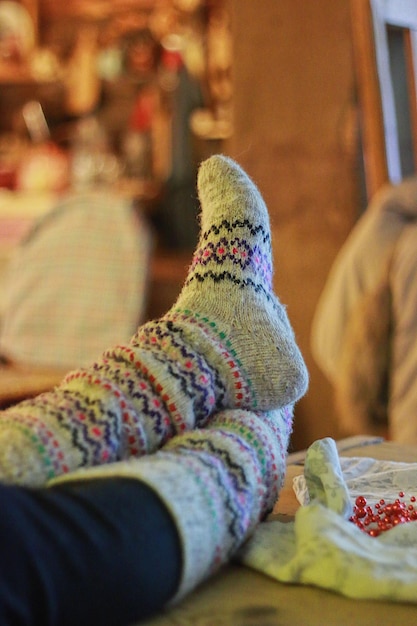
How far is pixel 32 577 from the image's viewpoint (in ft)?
1.21

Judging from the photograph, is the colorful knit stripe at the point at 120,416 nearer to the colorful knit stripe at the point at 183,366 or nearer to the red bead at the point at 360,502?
the colorful knit stripe at the point at 183,366

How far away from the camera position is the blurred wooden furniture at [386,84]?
64.7 inches

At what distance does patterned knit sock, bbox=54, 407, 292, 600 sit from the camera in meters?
0.43

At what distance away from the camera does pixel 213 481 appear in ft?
1.49

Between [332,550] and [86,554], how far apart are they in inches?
5.8

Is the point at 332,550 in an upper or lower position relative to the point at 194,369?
lower

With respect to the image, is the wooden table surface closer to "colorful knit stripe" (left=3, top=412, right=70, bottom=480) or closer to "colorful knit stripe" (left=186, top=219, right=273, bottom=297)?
"colorful knit stripe" (left=3, top=412, right=70, bottom=480)

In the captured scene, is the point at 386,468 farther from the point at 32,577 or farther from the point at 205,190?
the point at 32,577

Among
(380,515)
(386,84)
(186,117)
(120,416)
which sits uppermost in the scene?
(186,117)

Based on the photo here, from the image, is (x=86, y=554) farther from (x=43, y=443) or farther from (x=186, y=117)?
(x=186, y=117)

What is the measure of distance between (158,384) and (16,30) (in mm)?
3201

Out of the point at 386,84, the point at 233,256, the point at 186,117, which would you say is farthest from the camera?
the point at 186,117

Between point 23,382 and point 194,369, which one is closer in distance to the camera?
point 194,369

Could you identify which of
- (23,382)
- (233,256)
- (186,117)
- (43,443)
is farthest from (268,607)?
(186,117)
